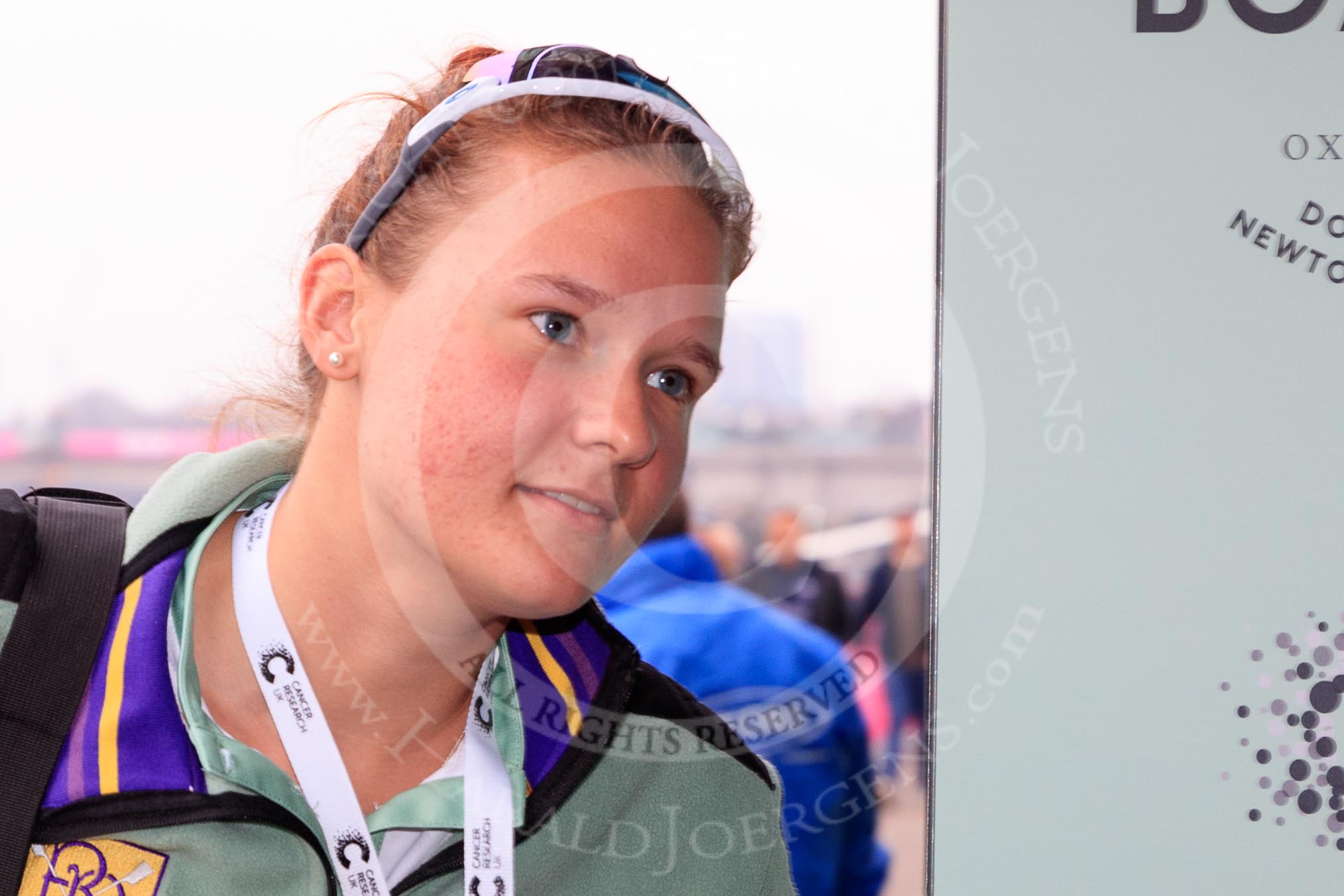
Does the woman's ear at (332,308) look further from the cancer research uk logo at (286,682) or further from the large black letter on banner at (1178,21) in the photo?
the large black letter on banner at (1178,21)

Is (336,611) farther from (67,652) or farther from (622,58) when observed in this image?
(622,58)

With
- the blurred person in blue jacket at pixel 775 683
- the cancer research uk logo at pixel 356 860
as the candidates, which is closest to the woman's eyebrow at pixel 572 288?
the cancer research uk logo at pixel 356 860

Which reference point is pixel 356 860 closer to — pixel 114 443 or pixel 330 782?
pixel 330 782

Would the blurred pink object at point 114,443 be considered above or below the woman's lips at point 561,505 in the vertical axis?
below

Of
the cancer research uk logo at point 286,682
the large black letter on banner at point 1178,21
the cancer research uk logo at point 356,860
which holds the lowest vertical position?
the cancer research uk logo at point 356,860

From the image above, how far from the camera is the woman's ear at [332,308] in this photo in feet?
3.48

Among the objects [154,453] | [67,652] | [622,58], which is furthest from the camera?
[154,453]

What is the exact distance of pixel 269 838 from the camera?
1.00 meters

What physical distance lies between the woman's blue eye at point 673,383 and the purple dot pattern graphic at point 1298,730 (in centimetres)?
54

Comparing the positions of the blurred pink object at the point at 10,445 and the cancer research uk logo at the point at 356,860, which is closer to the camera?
the cancer research uk logo at the point at 356,860

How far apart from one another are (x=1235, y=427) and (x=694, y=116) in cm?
56

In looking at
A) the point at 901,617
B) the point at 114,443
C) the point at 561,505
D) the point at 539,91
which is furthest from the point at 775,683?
the point at 114,443

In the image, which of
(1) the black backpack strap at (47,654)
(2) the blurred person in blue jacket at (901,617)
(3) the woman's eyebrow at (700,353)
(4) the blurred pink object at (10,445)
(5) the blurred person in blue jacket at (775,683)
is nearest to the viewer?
(1) the black backpack strap at (47,654)

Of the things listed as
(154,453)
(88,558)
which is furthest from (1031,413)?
(154,453)
